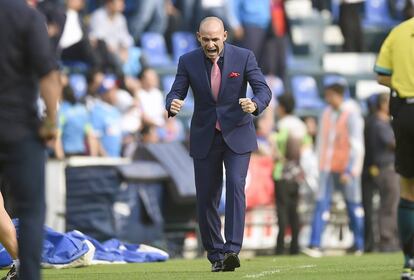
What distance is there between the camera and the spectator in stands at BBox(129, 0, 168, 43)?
23.4 m

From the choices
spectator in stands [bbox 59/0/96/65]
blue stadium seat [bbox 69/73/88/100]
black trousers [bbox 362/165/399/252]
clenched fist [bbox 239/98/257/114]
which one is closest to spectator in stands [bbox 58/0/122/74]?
spectator in stands [bbox 59/0/96/65]

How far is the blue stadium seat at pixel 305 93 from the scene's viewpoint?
24.4m

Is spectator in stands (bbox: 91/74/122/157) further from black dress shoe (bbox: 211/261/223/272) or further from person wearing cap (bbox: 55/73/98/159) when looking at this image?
black dress shoe (bbox: 211/261/223/272)

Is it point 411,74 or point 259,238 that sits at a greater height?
point 411,74

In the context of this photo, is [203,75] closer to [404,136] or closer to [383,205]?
[404,136]

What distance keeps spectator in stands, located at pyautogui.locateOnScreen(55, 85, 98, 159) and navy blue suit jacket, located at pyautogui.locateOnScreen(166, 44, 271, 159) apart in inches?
251

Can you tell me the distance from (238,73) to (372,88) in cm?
1424

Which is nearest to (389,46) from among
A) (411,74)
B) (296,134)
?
(411,74)

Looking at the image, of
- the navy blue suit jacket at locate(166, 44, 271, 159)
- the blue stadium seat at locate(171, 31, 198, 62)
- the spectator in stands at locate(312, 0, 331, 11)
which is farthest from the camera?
the spectator in stands at locate(312, 0, 331, 11)

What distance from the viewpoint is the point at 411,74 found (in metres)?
9.46

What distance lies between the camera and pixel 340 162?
62.0ft

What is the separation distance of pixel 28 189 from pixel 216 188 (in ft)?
14.0

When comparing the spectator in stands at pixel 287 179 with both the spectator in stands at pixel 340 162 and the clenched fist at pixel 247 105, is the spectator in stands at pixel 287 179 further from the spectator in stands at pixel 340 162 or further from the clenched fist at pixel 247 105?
the clenched fist at pixel 247 105

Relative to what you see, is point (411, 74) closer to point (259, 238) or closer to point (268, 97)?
point (268, 97)
